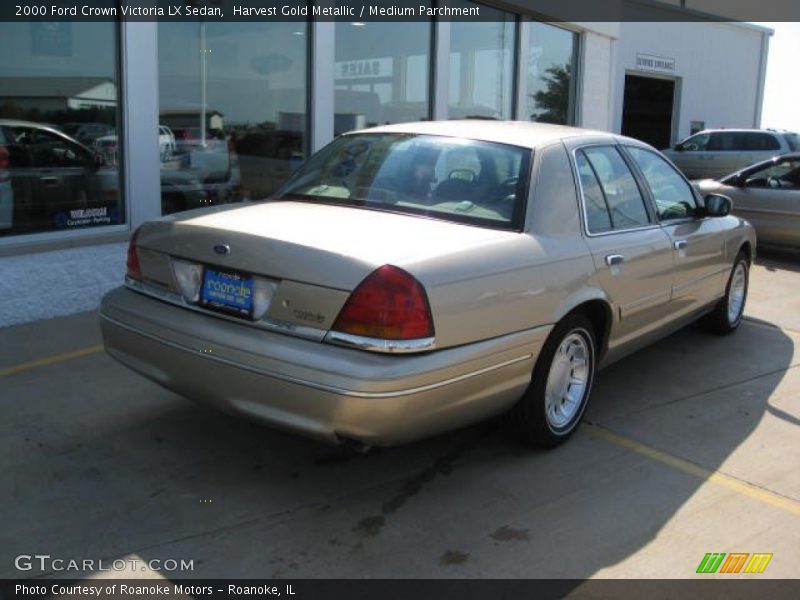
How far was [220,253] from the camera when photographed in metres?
3.57

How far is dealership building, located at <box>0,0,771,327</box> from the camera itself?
6273mm

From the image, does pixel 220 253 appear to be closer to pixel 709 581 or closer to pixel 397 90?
pixel 709 581

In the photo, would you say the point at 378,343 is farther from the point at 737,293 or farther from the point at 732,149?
the point at 732,149

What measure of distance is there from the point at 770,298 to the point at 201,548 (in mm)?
6695

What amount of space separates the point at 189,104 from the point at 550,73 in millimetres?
7048

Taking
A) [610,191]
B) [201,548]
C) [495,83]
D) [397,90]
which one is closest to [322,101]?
[397,90]

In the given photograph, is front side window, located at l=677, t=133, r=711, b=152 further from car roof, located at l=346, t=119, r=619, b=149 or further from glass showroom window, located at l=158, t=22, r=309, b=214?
car roof, located at l=346, t=119, r=619, b=149

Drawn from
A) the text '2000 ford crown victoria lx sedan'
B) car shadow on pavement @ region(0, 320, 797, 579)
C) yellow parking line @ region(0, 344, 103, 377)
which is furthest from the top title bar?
car shadow on pavement @ region(0, 320, 797, 579)

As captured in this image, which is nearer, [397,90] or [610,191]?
[610,191]

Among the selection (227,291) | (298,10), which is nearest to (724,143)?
(298,10)

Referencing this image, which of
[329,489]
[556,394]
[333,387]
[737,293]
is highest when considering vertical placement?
[333,387]

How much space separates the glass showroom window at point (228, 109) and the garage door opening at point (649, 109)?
14063 mm

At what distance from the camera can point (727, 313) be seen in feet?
20.9

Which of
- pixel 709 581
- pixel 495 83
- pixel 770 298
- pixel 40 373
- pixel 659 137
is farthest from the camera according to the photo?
pixel 659 137
